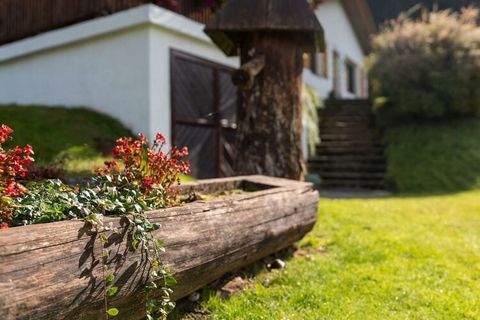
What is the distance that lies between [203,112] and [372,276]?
293 inches

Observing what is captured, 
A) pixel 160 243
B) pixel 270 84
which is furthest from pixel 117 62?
pixel 160 243

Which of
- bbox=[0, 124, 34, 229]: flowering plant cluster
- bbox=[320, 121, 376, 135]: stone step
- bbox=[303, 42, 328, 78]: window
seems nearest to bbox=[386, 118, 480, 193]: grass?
bbox=[320, 121, 376, 135]: stone step

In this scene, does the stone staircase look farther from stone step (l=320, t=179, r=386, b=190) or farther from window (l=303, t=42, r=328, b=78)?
window (l=303, t=42, r=328, b=78)

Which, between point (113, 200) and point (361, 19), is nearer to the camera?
point (113, 200)

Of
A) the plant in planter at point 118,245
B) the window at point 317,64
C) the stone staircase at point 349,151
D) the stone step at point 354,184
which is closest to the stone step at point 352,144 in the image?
the stone staircase at point 349,151

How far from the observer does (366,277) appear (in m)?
4.06

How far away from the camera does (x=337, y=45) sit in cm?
2031

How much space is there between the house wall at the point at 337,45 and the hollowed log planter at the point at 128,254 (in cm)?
1327

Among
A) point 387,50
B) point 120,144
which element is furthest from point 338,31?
point 120,144

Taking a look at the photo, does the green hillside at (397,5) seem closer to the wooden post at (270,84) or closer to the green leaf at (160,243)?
the wooden post at (270,84)

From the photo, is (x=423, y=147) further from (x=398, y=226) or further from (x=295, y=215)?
(x=295, y=215)

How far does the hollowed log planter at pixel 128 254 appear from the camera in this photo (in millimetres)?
1831

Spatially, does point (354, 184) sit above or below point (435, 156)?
below

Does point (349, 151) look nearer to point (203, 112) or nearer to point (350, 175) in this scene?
point (350, 175)
